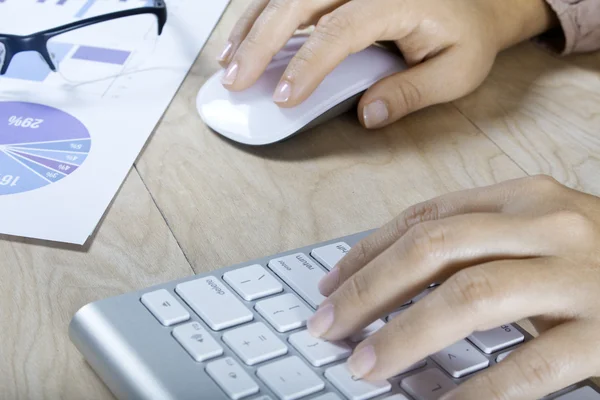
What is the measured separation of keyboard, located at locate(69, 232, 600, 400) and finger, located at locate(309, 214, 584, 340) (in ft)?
0.05

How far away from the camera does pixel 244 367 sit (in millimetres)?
398

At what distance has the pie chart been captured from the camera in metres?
0.57

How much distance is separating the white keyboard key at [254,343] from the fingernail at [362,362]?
4cm

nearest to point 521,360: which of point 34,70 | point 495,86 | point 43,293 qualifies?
point 43,293

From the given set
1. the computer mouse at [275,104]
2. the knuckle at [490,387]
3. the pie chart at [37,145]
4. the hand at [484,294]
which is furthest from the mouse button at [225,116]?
the knuckle at [490,387]

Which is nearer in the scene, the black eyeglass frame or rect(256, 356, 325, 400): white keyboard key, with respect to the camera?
rect(256, 356, 325, 400): white keyboard key

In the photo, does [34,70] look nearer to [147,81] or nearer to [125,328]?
[147,81]

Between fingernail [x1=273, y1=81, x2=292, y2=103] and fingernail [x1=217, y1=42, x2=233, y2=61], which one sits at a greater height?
fingernail [x1=273, y1=81, x2=292, y2=103]

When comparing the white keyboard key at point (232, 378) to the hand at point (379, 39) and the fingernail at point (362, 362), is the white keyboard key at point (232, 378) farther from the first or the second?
the hand at point (379, 39)

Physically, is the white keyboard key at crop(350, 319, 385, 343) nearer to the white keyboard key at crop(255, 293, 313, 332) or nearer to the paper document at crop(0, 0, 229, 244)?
the white keyboard key at crop(255, 293, 313, 332)

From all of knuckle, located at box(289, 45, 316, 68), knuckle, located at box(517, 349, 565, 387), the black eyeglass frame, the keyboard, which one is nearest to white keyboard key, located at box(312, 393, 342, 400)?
the keyboard

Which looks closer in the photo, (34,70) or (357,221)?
(357,221)

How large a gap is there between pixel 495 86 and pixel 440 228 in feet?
1.16

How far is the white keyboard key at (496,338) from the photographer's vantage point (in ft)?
1.43
